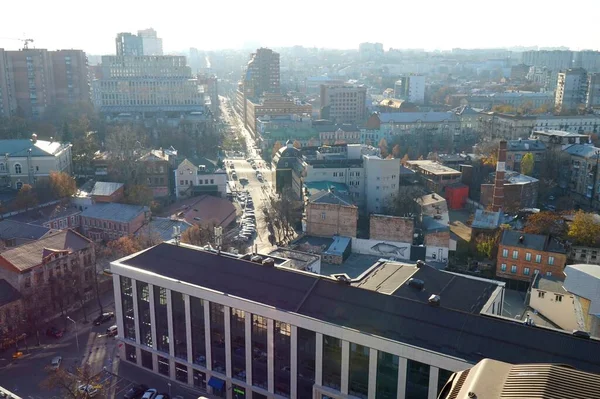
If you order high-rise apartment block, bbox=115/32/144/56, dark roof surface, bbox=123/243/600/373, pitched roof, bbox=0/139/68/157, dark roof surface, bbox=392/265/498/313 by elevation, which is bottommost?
dark roof surface, bbox=392/265/498/313

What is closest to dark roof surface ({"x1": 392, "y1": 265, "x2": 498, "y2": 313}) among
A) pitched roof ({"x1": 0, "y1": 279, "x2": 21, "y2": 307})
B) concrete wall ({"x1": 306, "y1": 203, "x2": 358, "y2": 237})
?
concrete wall ({"x1": 306, "y1": 203, "x2": 358, "y2": 237})

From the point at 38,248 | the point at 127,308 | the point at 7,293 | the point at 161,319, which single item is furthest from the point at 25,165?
the point at 161,319

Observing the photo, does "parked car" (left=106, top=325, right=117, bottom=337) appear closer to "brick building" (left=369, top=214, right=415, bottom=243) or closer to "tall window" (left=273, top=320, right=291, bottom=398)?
"tall window" (left=273, top=320, right=291, bottom=398)

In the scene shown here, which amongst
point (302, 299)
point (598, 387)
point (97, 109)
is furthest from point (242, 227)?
point (97, 109)

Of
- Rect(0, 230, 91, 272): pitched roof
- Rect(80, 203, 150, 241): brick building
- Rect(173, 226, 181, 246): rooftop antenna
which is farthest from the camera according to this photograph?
Rect(80, 203, 150, 241): brick building

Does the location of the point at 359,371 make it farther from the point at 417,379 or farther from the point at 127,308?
the point at 127,308

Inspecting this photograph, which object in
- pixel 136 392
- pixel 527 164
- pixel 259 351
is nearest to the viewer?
pixel 259 351
